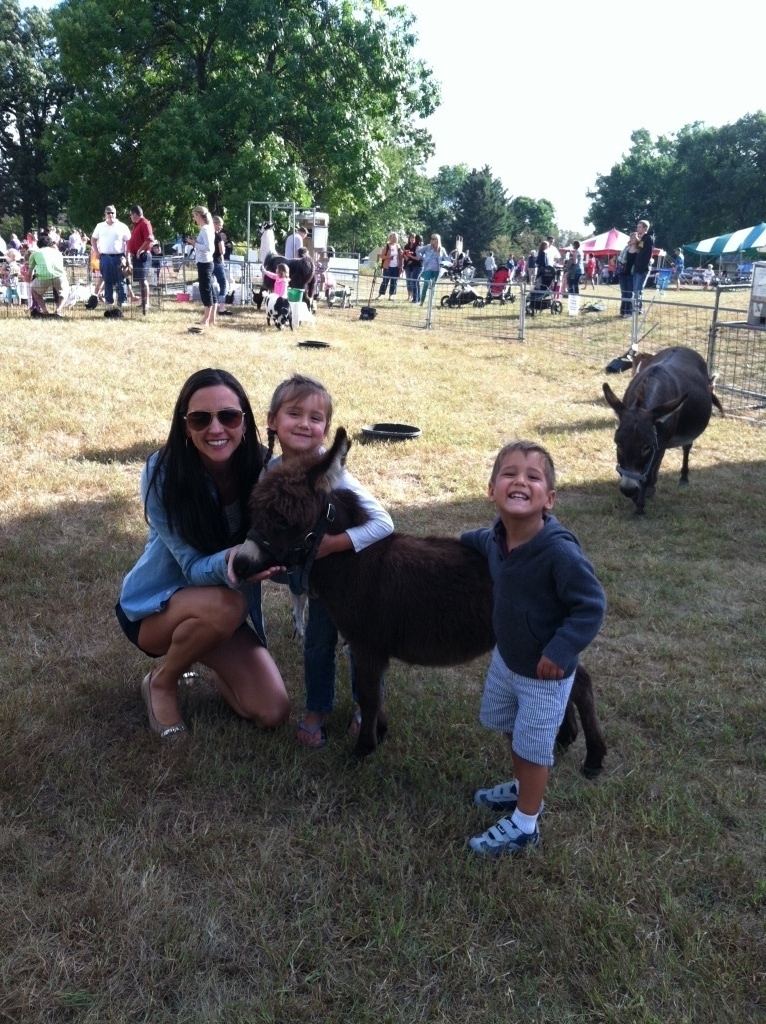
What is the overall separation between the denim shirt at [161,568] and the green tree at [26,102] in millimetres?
56297

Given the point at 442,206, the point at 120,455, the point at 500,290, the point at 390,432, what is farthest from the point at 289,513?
the point at 442,206

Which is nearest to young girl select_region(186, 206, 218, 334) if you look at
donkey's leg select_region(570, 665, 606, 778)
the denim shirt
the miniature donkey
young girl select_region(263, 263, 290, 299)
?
young girl select_region(263, 263, 290, 299)

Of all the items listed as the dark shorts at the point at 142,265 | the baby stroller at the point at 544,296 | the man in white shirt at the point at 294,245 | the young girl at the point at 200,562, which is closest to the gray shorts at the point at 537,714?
the young girl at the point at 200,562

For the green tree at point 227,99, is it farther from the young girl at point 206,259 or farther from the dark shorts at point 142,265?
the young girl at point 206,259

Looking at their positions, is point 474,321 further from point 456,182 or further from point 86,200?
point 456,182

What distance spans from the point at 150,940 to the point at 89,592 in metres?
3.15

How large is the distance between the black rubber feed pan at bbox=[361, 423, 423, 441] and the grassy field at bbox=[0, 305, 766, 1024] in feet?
11.9

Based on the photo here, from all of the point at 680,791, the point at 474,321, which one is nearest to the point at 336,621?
the point at 680,791

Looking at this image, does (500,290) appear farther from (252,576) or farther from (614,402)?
(252,576)

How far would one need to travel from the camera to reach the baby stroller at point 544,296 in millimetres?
23944

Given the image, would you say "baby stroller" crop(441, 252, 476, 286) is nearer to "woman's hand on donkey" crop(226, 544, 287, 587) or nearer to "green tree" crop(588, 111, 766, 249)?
"woman's hand on donkey" crop(226, 544, 287, 587)

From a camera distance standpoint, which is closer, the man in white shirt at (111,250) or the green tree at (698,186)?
the man in white shirt at (111,250)

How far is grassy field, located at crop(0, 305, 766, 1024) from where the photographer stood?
2.64m

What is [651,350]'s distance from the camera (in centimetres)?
1712
